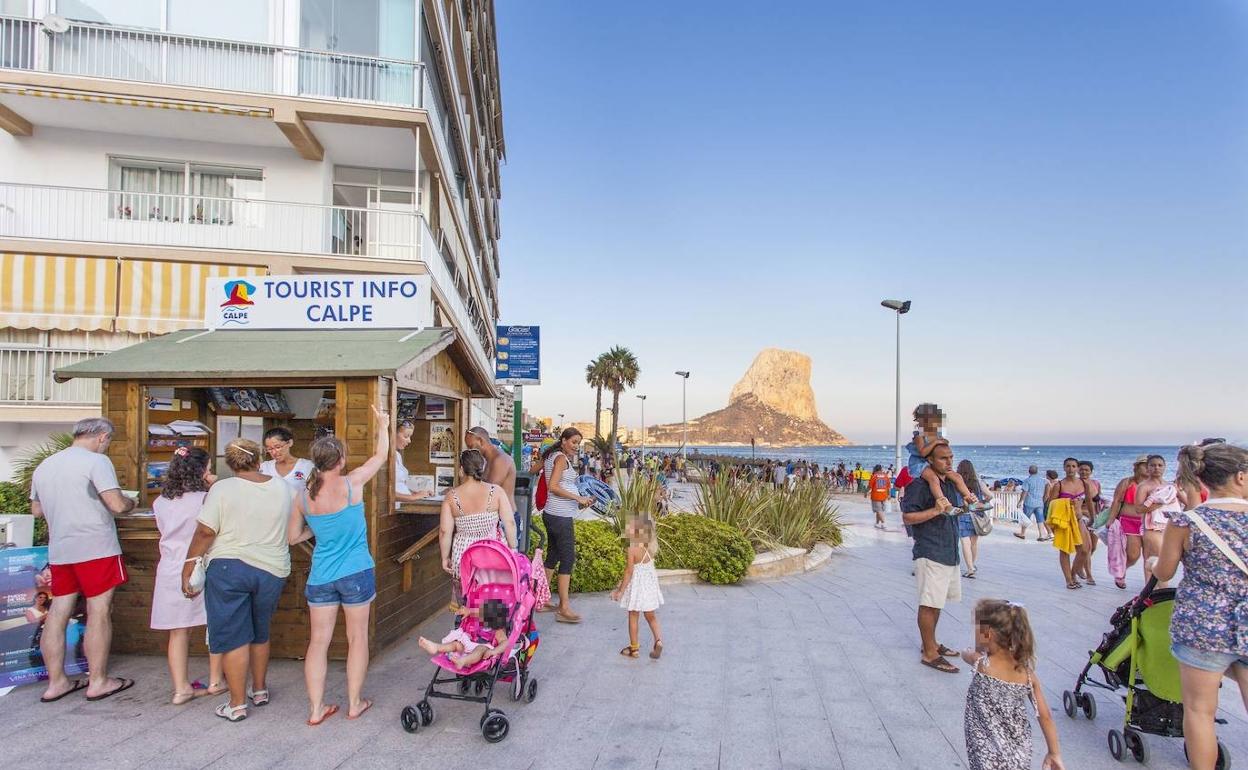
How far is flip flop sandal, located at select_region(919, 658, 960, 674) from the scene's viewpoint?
5273 millimetres

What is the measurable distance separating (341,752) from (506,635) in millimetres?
1082

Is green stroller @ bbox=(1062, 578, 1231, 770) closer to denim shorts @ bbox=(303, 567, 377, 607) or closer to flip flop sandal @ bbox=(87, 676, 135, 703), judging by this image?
denim shorts @ bbox=(303, 567, 377, 607)

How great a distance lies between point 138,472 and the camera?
5598 millimetres

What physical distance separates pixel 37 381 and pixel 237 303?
10766mm

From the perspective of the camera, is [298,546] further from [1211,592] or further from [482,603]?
[1211,592]

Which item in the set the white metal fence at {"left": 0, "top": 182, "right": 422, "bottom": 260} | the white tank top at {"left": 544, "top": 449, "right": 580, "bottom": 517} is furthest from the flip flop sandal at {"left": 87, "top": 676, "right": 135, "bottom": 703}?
the white metal fence at {"left": 0, "top": 182, "right": 422, "bottom": 260}

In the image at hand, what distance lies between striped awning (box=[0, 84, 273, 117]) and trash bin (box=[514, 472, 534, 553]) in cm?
1225

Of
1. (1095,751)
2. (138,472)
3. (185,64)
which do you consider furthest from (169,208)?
(1095,751)

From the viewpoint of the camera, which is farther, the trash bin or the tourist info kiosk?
the trash bin

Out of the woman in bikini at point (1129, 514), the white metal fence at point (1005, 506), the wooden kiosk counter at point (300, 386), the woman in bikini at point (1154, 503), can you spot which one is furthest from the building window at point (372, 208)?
the white metal fence at point (1005, 506)

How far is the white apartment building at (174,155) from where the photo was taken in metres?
14.2

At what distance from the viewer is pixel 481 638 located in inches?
167

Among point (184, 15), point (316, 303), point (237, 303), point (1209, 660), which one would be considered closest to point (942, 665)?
point (1209, 660)

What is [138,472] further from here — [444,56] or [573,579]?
[444,56]
